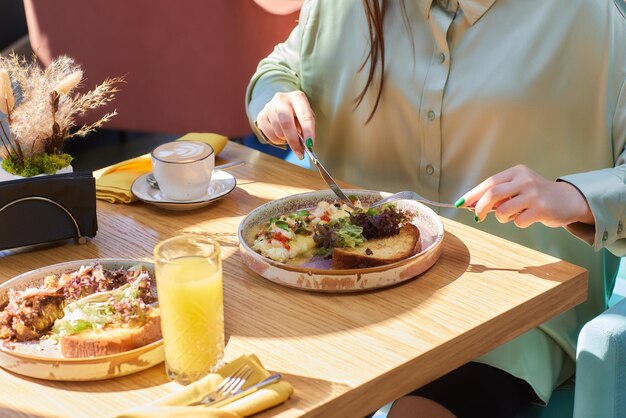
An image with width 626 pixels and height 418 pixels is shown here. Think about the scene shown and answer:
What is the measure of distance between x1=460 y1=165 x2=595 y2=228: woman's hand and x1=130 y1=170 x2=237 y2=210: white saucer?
486mm

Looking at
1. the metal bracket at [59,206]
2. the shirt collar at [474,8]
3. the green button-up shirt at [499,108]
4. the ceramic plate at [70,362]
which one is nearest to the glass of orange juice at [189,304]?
the ceramic plate at [70,362]

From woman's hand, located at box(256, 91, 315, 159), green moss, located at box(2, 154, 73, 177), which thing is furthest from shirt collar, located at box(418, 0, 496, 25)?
green moss, located at box(2, 154, 73, 177)

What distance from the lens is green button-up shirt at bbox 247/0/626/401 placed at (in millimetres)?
1490

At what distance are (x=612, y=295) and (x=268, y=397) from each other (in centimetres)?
104

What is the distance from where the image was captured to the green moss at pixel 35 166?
1.47 m

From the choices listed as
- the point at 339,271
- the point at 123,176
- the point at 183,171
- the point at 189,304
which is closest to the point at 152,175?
the point at 123,176

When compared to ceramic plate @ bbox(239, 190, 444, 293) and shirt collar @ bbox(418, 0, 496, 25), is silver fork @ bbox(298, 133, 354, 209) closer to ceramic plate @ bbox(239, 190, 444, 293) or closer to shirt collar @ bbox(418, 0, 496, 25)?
ceramic plate @ bbox(239, 190, 444, 293)

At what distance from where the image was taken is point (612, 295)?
178cm

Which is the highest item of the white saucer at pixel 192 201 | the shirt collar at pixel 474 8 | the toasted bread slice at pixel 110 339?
the shirt collar at pixel 474 8

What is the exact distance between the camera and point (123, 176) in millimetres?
1683

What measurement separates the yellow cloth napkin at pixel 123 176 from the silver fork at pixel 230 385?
664 mm

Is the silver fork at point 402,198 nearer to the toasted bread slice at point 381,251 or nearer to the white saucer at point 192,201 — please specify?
the toasted bread slice at point 381,251

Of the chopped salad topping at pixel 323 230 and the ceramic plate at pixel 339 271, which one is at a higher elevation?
the chopped salad topping at pixel 323 230

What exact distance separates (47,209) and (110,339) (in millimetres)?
422
